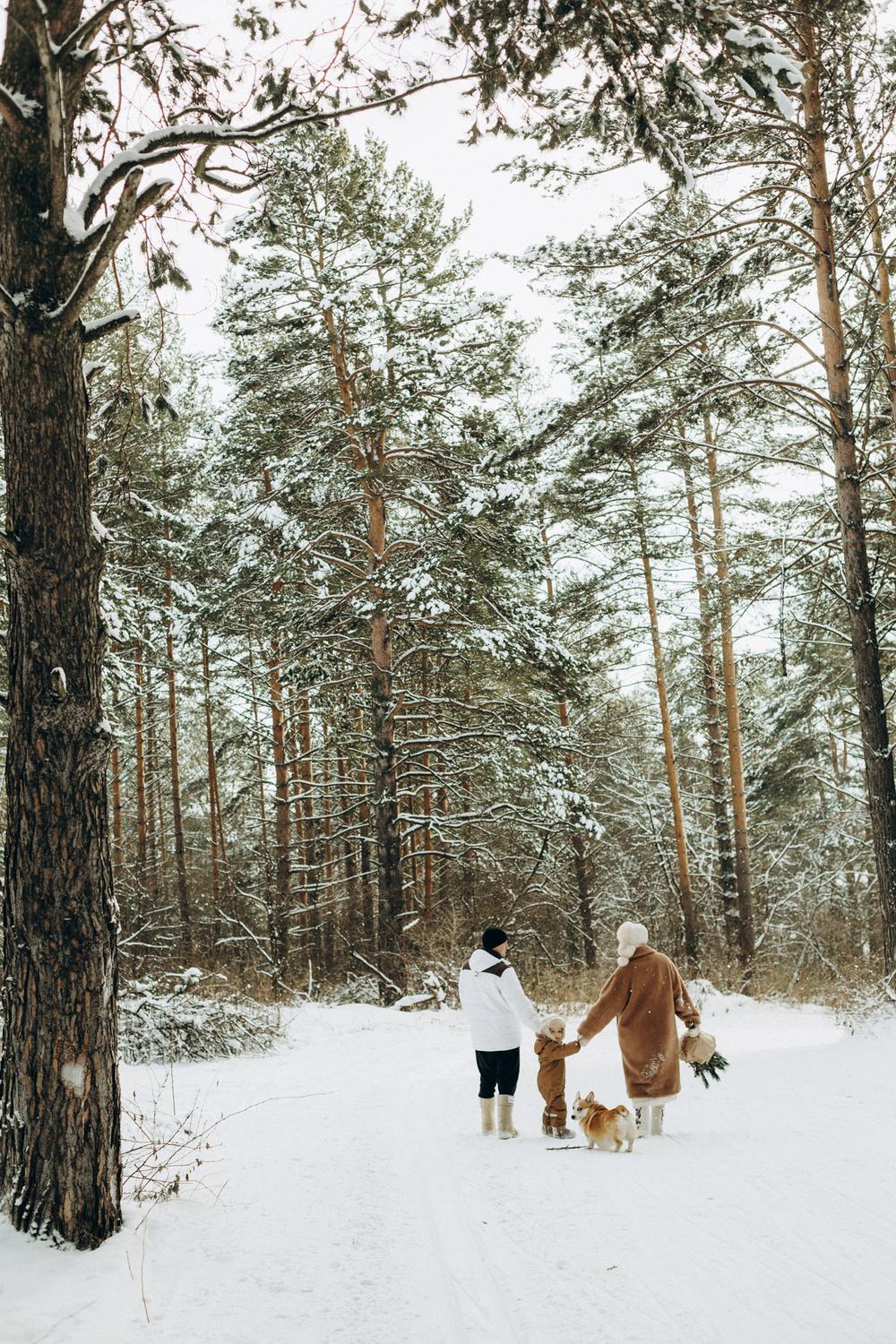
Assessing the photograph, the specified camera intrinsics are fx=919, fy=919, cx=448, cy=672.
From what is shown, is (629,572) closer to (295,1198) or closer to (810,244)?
(810,244)

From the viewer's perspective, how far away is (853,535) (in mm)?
10516

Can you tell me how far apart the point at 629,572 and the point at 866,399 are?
1000cm

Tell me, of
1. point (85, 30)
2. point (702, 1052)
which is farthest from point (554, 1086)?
point (85, 30)

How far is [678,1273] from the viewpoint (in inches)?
146

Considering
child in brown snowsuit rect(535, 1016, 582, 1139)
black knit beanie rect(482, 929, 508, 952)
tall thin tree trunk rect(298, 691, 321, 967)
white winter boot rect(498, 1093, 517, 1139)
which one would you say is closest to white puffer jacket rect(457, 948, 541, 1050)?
black knit beanie rect(482, 929, 508, 952)

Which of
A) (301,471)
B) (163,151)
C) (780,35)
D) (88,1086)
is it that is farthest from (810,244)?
(88,1086)

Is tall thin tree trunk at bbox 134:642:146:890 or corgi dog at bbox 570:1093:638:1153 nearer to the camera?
corgi dog at bbox 570:1093:638:1153

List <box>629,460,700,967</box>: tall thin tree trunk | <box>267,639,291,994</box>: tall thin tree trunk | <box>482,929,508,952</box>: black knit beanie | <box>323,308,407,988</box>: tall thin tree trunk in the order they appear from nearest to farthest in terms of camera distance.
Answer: <box>482,929,508,952</box>: black knit beanie → <box>323,308,407,988</box>: tall thin tree trunk → <box>267,639,291,994</box>: tall thin tree trunk → <box>629,460,700,967</box>: tall thin tree trunk

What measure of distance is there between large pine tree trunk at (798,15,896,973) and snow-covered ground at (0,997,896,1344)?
318 centimetres

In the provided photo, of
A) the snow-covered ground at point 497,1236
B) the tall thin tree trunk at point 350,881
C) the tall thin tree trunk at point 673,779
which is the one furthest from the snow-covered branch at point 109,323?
the tall thin tree trunk at point 350,881

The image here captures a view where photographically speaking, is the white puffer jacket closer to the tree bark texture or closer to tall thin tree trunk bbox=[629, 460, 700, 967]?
the tree bark texture

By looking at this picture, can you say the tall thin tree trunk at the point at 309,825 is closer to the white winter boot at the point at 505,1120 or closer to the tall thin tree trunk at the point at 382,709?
the tall thin tree trunk at the point at 382,709

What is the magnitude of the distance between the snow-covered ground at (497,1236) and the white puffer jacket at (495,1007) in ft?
2.24

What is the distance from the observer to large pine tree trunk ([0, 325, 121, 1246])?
12.4 feet
